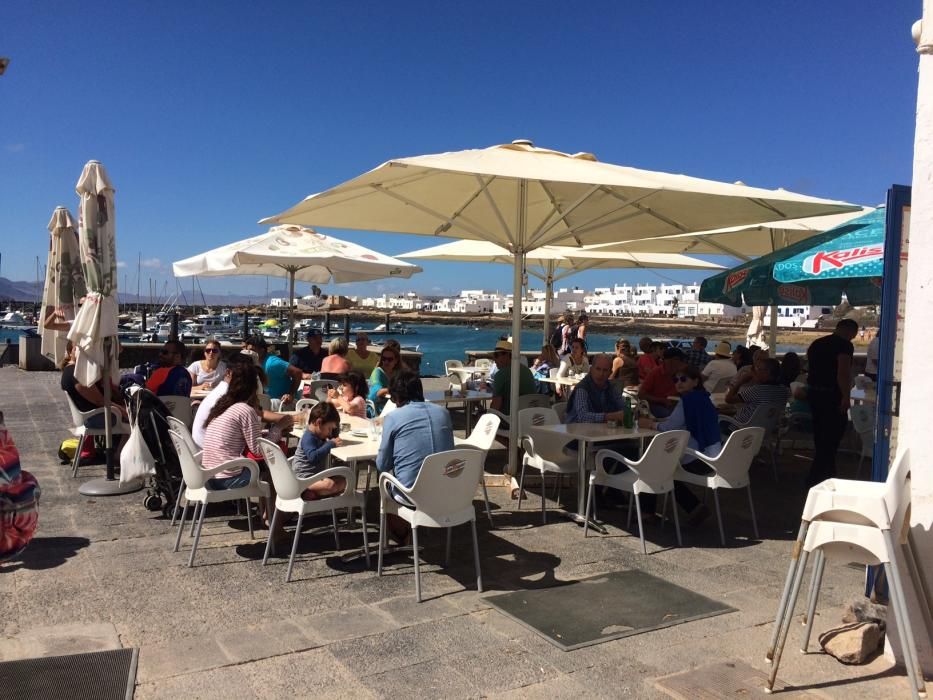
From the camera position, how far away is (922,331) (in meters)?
3.19

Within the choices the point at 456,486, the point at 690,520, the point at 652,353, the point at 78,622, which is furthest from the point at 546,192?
the point at 78,622

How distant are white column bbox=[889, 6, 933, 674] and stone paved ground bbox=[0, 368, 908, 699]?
A: 1.90ft

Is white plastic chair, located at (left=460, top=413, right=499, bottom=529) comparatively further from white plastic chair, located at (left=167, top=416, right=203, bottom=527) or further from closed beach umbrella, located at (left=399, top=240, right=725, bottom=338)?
closed beach umbrella, located at (left=399, top=240, right=725, bottom=338)

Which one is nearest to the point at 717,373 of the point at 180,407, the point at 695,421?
the point at 695,421

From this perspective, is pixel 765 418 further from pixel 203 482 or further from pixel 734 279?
pixel 203 482

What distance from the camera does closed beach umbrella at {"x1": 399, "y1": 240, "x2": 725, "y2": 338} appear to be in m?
11.3

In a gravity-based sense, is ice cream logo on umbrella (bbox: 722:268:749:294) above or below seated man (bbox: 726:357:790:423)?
above

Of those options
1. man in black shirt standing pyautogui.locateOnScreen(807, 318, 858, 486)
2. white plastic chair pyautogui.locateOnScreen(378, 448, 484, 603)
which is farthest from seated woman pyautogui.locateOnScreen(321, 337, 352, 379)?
man in black shirt standing pyautogui.locateOnScreen(807, 318, 858, 486)

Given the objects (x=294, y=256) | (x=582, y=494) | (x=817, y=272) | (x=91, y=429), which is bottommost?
(x=582, y=494)

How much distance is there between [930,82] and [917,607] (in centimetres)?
217

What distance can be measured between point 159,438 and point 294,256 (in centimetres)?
340

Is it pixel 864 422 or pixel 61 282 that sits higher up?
pixel 61 282

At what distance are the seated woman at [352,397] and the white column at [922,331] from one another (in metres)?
4.02

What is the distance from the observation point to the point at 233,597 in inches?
158
